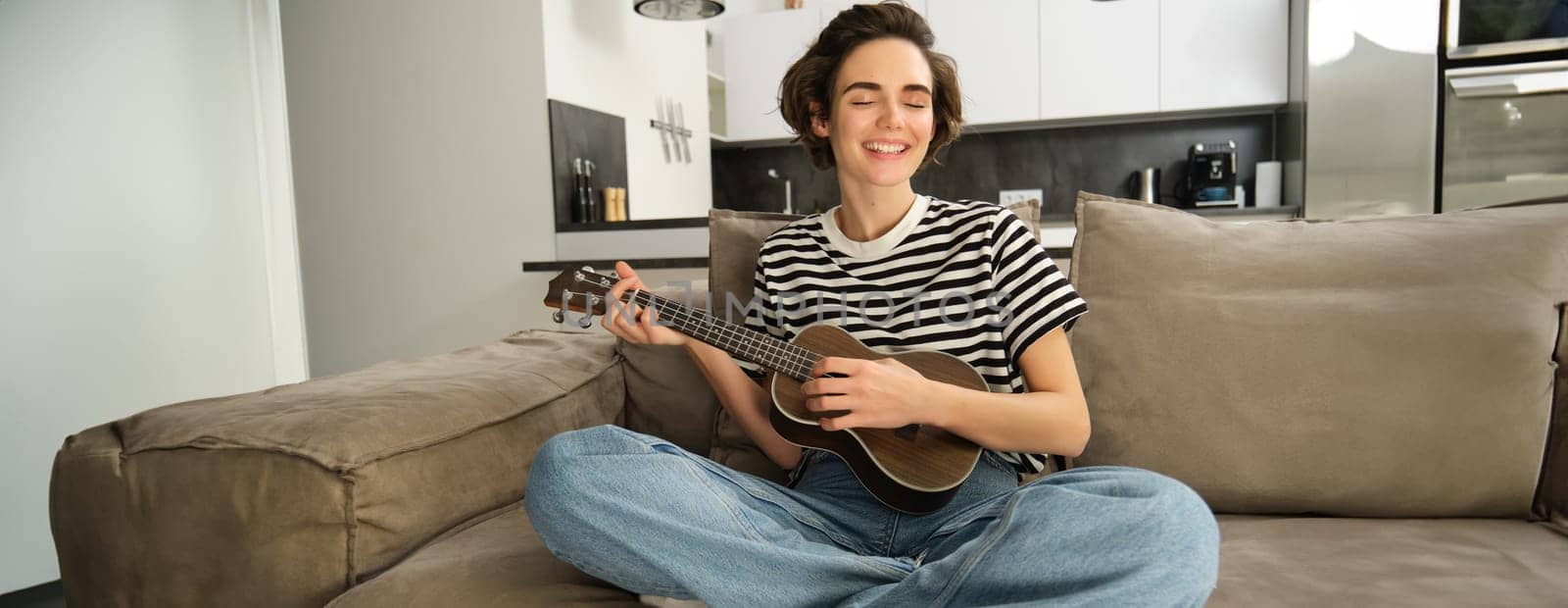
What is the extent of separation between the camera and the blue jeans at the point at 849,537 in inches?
32.5

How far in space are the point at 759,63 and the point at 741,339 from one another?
3163 mm

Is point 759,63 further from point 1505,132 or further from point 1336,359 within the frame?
point 1336,359

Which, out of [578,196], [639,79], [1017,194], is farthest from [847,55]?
[1017,194]

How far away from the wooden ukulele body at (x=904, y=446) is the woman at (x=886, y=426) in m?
0.03

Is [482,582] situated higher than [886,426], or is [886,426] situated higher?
[886,426]

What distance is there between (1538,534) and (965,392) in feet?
2.39

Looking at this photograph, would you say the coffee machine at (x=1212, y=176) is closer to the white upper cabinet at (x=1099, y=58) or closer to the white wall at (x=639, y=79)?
the white upper cabinet at (x=1099, y=58)

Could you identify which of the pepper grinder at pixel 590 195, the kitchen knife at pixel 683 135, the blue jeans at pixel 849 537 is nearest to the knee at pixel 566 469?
the blue jeans at pixel 849 537

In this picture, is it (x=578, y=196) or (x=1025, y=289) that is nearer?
(x=1025, y=289)

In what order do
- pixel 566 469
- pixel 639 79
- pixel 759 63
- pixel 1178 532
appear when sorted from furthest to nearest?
pixel 759 63 < pixel 639 79 < pixel 566 469 < pixel 1178 532

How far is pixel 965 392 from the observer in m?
1.08

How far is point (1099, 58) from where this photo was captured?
12.2ft

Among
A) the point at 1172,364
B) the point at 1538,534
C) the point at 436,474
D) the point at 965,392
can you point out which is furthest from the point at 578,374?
the point at 1538,534

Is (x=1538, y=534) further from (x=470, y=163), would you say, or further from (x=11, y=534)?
(x=11, y=534)
